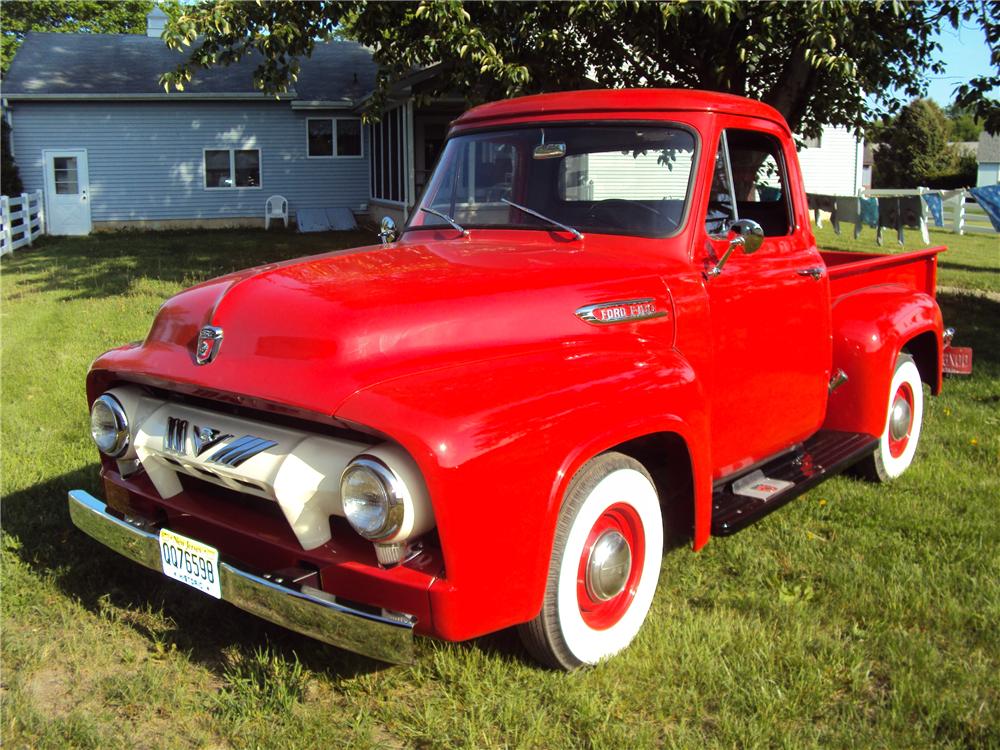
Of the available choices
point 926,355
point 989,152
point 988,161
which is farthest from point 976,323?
point 989,152

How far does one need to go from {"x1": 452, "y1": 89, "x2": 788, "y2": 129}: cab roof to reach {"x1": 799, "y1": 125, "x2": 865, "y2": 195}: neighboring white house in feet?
68.1

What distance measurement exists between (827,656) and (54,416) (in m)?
5.29

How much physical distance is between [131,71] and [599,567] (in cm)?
2490

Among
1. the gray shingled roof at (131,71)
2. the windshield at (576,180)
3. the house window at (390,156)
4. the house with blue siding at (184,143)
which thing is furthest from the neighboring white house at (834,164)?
the windshield at (576,180)

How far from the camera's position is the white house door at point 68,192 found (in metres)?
22.7

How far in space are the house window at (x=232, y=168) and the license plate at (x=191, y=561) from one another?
73.2ft

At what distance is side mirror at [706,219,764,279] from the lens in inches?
140

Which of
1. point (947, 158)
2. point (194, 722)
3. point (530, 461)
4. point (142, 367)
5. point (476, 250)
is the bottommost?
point (194, 722)

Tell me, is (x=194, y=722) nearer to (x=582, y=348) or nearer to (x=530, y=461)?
(x=530, y=461)

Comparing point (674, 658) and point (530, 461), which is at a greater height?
point (530, 461)

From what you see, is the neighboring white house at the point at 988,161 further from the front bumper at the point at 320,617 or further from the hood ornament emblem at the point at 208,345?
the front bumper at the point at 320,617

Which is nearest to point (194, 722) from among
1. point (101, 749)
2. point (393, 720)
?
point (101, 749)

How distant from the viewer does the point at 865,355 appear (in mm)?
4633

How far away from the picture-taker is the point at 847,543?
419cm
